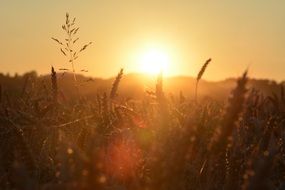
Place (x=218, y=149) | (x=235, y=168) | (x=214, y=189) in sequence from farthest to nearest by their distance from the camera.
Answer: (x=214, y=189)
(x=235, y=168)
(x=218, y=149)

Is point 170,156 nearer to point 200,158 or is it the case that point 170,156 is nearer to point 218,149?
point 218,149

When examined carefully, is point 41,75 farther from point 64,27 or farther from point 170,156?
point 170,156

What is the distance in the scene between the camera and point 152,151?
155 cm

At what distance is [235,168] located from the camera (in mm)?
2225

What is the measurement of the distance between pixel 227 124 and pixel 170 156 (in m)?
0.23

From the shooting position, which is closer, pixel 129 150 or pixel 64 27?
pixel 129 150

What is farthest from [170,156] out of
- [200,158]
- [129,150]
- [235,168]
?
[200,158]

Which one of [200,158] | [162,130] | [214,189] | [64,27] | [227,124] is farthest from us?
[64,27]

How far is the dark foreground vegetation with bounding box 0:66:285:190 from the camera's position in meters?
1.28

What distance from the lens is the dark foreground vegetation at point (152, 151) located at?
128 cm

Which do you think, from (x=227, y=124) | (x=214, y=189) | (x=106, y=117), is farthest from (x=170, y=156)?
(x=106, y=117)

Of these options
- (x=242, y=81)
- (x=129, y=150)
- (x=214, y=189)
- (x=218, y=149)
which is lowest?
(x=214, y=189)

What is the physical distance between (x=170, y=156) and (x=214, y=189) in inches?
58.5

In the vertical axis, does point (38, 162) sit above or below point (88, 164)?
below
